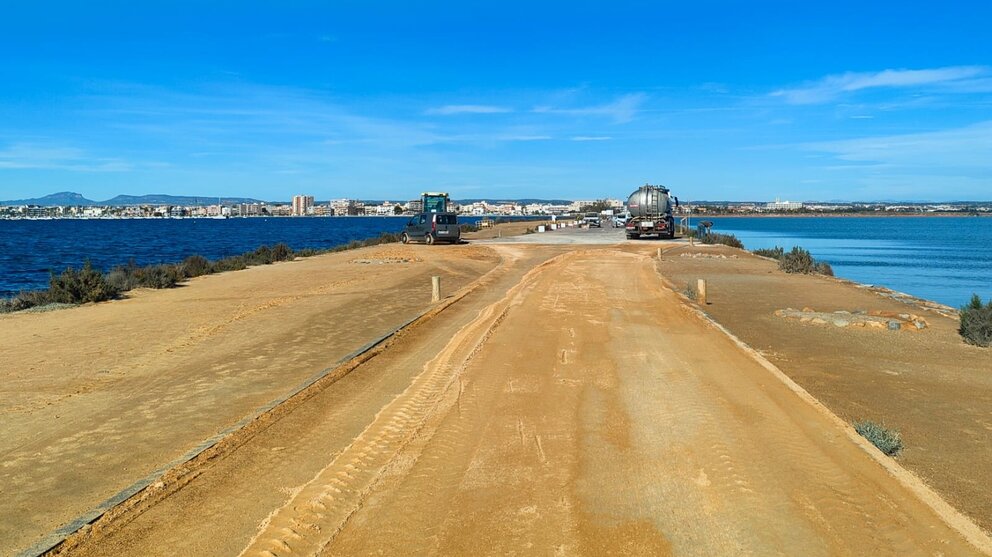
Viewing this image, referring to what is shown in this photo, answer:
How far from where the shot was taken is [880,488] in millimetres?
6094

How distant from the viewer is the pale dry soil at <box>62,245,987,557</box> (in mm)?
5121

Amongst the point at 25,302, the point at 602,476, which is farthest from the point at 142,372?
the point at 25,302

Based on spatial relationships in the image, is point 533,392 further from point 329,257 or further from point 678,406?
point 329,257

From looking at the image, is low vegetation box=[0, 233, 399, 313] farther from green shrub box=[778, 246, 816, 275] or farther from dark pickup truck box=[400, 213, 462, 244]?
green shrub box=[778, 246, 816, 275]

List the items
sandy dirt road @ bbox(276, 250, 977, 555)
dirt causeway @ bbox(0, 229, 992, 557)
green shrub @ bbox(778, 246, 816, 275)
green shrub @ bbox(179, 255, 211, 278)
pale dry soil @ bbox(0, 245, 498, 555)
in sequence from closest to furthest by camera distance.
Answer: sandy dirt road @ bbox(276, 250, 977, 555)
dirt causeway @ bbox(0, 229, 992, 557)
pale dry soil @ bbox(0, 245, 498, 555)
green shrub @ bbox(179, 255, 211, 278)
green shrub @ bbox(778, 246, 816, 275)

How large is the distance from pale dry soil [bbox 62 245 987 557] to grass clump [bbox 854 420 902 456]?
270 mm

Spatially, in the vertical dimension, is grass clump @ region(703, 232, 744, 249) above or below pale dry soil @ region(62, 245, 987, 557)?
above

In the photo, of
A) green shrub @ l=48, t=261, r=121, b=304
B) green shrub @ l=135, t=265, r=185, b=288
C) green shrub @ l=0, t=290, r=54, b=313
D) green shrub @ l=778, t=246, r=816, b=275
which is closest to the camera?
green shrub @ l=0, t=290, r=54, b=313

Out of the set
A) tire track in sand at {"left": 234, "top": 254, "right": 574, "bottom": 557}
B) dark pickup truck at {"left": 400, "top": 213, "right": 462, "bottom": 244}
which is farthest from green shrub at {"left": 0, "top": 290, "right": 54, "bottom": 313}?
dark pickup truck at {"left": 400, "top": 213, "right": 462, "bottom": 244}

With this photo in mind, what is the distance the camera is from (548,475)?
247 inches

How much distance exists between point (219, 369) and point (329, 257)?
88.6 feet

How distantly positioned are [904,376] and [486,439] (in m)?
7.56

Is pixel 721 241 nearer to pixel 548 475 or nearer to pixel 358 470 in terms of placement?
pixel 548 475

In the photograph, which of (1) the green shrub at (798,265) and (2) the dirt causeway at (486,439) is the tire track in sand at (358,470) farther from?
(1) the green shrub at (798,265)
